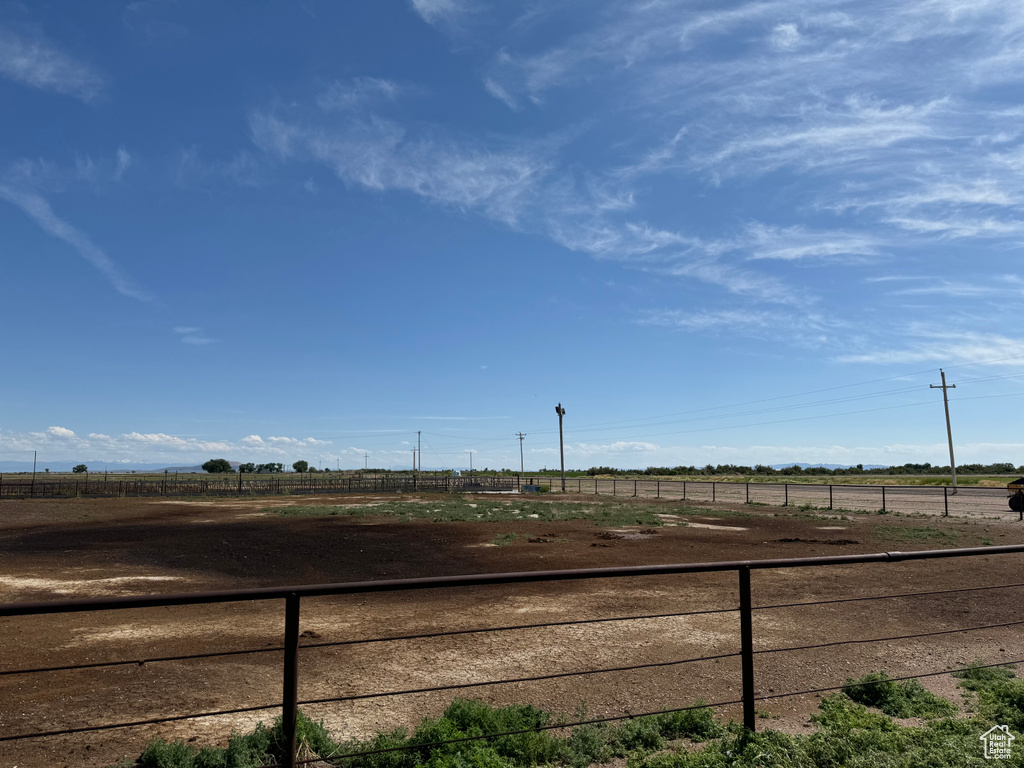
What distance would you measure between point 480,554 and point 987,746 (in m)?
14.5

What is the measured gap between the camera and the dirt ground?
657 centimetres

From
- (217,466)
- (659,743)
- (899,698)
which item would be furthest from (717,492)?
(217,466)

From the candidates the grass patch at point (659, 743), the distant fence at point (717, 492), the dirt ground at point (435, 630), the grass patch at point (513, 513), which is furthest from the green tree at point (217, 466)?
the grass patch at point (659, 743)

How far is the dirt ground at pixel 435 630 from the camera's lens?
6566 millimetres

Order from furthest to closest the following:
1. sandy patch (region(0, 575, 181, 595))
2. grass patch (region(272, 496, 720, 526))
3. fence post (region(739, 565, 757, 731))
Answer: grass patch (region(272, 496, 720, 526))
sandy patch (region(0, 575, 181, 595))
fence post (region(739, 565, 757, 731))

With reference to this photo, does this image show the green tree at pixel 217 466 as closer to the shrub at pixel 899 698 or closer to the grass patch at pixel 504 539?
the grass patch at pixel 504 539

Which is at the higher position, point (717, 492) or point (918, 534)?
point (918, 534)

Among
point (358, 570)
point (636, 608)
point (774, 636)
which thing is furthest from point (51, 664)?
point (774, 636)

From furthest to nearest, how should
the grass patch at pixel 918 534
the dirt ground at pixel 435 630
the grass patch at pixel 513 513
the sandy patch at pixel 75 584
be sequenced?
the grass patch at pixel 513 513
the grass patch at pixel 918 534
the sandy patch at pixel 75 584
the dirt ground at pixel 435 630

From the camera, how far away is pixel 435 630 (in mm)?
9875

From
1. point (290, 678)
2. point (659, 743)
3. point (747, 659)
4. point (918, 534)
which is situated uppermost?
point (290, 678)

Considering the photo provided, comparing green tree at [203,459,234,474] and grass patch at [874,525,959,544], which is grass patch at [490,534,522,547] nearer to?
grass patch at [874,525,959,544]

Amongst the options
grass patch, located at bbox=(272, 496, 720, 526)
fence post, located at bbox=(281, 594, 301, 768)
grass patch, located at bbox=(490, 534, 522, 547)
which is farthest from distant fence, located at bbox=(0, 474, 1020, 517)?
fence post, located at bbox=(281, 594, 301, 768)

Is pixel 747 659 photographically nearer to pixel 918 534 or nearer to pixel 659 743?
pixel 659 743
